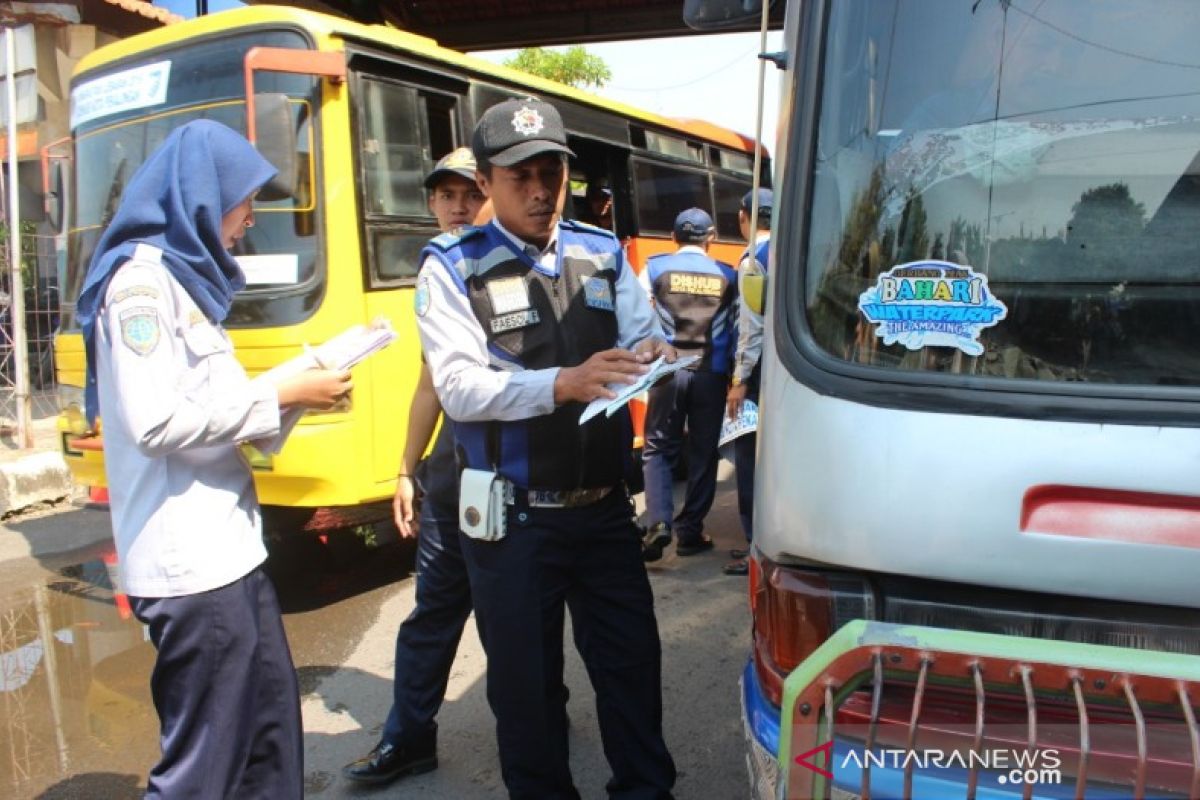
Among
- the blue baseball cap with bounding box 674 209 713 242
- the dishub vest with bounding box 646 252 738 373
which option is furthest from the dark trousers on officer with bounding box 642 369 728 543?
the blue baseball cap with bounding box 674 209 713 242

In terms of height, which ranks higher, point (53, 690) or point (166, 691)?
point (166, 691)

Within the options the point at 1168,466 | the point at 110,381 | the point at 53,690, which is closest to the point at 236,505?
the point at 110,381

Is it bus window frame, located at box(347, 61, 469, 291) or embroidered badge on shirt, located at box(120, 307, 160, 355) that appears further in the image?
bus window frame, located at box(347, 61, 469, 291)

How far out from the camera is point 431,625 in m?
2.81

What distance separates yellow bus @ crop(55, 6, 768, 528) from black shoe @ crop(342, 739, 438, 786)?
172 centimetres

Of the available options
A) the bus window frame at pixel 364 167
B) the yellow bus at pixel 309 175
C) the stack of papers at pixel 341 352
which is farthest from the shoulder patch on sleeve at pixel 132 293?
the bus window frame at pixel 364 167

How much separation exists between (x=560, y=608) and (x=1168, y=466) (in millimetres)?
1397

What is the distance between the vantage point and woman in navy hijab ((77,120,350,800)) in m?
1.78

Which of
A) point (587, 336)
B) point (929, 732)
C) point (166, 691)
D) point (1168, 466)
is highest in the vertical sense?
point (587, 336)

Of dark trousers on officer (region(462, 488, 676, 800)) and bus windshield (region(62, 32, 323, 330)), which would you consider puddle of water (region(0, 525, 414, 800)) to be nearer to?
dark trousers on officer (region(462, 488, 676, 800))

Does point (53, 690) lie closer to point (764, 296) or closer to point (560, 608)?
point (560, 608)

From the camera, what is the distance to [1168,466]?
4.61 ft

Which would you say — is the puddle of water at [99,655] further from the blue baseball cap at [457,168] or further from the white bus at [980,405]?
the white bus at [980,405]
